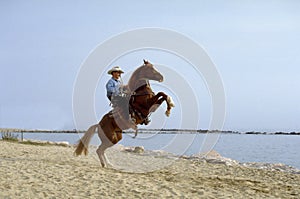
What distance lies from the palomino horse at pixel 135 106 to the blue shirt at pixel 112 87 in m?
0.26

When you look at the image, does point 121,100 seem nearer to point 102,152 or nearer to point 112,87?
point 112,87

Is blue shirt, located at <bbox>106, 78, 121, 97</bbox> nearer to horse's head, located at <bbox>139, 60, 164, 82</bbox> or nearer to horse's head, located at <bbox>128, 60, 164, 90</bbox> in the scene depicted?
horse's head, located at <bbox>128, 60, 164, 90</bbox>

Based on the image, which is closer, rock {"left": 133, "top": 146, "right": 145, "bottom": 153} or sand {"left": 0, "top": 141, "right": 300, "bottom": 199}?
sand {"left": 0, "top": 141, "right": 300, "bottom": 199}

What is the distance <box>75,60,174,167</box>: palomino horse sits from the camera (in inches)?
409

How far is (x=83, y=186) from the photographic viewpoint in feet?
29.6

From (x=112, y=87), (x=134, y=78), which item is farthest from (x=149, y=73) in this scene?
(x=112, y=87)

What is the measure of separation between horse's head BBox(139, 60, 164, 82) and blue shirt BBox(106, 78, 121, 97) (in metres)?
0.74

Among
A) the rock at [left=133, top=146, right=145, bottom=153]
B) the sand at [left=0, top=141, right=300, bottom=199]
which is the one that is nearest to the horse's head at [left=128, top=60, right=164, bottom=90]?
the sand at [left=0, top=141, right=300, bottom=199]

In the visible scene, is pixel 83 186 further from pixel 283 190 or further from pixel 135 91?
pixel 283 190

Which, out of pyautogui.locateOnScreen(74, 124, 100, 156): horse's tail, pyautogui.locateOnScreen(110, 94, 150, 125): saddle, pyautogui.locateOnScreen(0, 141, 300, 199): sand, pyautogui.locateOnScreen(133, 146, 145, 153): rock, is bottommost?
pyautogui.locateOnScreen(0, 141, 300, 199): sand

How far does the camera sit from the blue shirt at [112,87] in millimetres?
10891

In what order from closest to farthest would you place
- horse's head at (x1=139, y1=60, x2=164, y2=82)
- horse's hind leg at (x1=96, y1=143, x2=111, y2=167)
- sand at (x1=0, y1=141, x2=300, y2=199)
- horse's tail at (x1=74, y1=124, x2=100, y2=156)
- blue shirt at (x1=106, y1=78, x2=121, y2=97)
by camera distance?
sand at (x1=0, y1=141, x2=300, y2=199)
horse's head at (x1=139, y1=60, x2=164, y2=82)
blue shirt at (x1=106, y1=78, x2=121, y2=97)
horse's hind leg at (x1=96, y1=143, x2=111, y2=167)
horse's tail at (x1=74, y1=124, x2=100, y2=156)

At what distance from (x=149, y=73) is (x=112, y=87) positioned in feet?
3.60

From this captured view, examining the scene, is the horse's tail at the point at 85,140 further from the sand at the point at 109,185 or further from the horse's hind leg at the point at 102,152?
the sand at the point at 109,185
